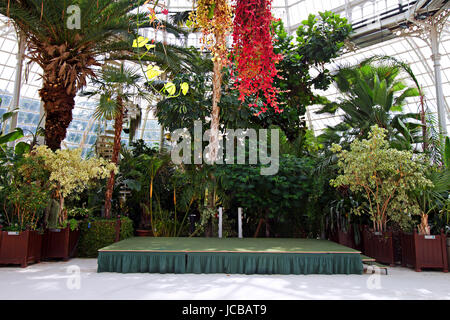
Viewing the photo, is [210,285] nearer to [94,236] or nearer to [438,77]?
[94,236]

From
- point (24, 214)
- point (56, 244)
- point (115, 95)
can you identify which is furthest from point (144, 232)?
point (115, 95)

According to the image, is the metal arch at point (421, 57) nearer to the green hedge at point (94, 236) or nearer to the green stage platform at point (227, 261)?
Result: the green stage platform at point (227, 261)

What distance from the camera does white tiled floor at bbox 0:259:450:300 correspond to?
4103mm

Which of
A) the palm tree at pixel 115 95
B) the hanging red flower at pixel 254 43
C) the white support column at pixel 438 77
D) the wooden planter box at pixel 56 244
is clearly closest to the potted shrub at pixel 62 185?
the wooden planter box at pixel 56 244

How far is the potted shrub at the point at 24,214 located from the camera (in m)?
6.03

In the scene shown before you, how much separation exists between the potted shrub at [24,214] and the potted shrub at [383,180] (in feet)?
19.1

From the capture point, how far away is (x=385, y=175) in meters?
6.54

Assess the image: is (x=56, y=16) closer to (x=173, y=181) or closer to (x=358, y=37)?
(x=173, y=181)

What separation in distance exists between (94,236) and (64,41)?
14.2ft

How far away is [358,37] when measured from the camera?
14109 mm

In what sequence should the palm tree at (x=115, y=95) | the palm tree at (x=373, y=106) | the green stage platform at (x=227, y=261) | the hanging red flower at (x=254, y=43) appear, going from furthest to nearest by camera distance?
1. the palm tree at (x=373, y=106)
2. the palm tree at (x=115, y=95)
3. the green stage platform at (x=227, y=261)
4. the hanging red flower at (x=254, y=43)

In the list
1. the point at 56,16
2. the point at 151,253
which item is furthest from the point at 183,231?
the point at 56,16

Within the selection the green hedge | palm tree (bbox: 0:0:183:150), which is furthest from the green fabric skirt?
palm tree (bbox: 0:0:183:150)

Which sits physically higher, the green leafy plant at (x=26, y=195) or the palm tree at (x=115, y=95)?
the palm tree at (x=115, y=95)
